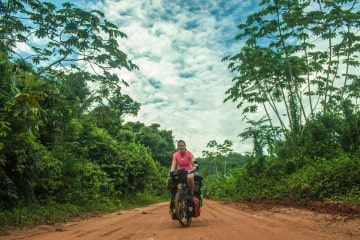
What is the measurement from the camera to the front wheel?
705 cm

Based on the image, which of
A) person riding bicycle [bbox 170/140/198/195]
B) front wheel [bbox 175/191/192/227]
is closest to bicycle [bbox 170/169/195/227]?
front wheel [bbox 175/191/192/227]

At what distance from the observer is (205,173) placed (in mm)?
54094

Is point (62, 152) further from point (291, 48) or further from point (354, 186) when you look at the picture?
point (291, 48)

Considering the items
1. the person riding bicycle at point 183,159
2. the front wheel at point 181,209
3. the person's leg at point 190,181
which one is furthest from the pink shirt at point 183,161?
the front wheel at point 181,209

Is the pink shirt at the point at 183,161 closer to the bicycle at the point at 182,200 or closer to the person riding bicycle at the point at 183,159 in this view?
the person riding bicycle at the point at 183,159

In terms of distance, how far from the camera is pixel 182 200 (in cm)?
725

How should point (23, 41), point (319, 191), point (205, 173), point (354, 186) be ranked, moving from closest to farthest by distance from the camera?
point (354, 186) → point (319, 191) → point (23, 41) → point (205, 173)

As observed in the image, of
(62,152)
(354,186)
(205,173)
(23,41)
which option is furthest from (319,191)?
(205,173)

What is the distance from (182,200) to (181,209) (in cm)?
19

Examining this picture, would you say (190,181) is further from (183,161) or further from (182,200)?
(183,161)

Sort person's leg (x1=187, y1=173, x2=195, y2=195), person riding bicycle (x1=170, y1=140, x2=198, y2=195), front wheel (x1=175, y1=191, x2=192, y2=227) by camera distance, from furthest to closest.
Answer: person riding bicycle (x1=170, y1=140, x2=198, y2=195), person's leg (x1=187, y1=173, x2=195, y2=195), front wheel (x1=175, y1=191, x2=192, y2=227)

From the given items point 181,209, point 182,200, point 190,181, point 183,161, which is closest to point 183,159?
point 183,161

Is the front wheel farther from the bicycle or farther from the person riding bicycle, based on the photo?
the person riding bicycle

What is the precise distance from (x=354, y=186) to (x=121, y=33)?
8.83 metres
